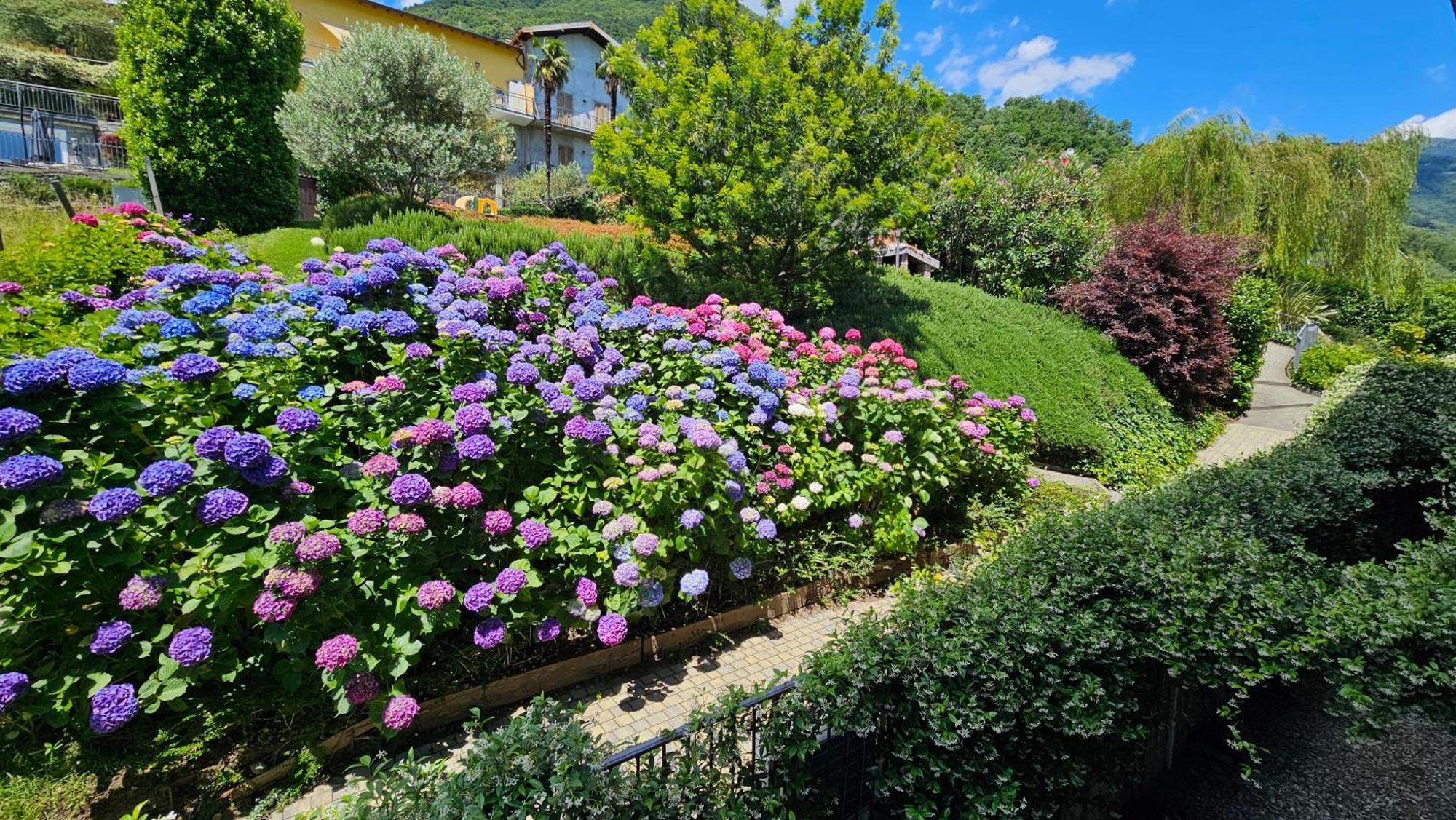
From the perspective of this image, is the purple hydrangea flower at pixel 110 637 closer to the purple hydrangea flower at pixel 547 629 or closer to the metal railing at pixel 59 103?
the purple hydrangea flower at pixel 547 629

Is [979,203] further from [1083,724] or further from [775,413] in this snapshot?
[1083,724]

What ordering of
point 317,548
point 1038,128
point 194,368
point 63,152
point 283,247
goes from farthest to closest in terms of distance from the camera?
point 1038,128, point 63,152, point 283,247, point 194,368, point 317,548

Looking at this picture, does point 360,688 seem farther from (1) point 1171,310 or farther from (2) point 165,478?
(1) point 1171,310

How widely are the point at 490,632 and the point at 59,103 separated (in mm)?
23364

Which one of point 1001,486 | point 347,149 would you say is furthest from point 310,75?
point 1001,486

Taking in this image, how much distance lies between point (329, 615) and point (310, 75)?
39.3 feet

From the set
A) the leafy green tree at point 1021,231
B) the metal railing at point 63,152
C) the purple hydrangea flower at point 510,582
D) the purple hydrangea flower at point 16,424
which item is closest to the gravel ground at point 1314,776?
the purple hydrangea flower at point 510,582

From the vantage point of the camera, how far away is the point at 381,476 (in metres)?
2.63

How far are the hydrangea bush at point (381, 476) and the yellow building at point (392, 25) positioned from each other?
1960 centimetres

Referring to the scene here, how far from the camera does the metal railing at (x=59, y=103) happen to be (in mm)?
14352

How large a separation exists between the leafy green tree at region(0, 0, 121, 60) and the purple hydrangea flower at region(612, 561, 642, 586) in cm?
3974

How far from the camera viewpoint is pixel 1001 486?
18.2ft

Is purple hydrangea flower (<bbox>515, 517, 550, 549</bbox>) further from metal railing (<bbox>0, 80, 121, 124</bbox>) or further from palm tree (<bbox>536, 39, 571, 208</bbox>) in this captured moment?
palm tree (<bbox>536, 39, 571, 208</bbox>)

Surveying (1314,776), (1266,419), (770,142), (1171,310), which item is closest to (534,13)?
(770,142)
